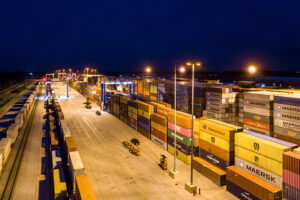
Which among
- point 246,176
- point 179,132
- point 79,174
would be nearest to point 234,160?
point 246,176

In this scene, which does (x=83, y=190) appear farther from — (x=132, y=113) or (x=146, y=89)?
(x=146, y=89)

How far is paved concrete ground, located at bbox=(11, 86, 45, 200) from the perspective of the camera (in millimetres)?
19875

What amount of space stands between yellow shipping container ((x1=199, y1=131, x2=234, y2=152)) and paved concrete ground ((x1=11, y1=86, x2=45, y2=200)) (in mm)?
15454

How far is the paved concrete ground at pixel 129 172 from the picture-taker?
16781mm

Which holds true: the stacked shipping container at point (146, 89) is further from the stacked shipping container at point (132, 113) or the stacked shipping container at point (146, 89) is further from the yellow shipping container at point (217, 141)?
the yellow shipping container at point (217, 141)

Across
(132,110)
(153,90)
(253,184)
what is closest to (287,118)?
(253,184)

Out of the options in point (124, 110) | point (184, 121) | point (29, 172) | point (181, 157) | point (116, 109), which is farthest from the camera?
point (116, 109)

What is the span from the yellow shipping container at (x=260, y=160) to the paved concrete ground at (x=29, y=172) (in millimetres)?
17147

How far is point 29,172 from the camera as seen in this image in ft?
79.5

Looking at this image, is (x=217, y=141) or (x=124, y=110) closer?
(x=217, y=141)

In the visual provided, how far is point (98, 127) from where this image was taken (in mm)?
36594

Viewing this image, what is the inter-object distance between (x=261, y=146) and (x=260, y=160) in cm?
98

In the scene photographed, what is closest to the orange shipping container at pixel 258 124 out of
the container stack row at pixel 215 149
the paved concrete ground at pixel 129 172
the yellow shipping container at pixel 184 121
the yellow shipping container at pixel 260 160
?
the container stack row at pixel 215 149

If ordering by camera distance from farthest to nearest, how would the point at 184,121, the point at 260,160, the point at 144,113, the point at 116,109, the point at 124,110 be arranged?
the point at 116,109, the point at 124,110, the point at 144,113, the point at 184,121, the point at 260,160
